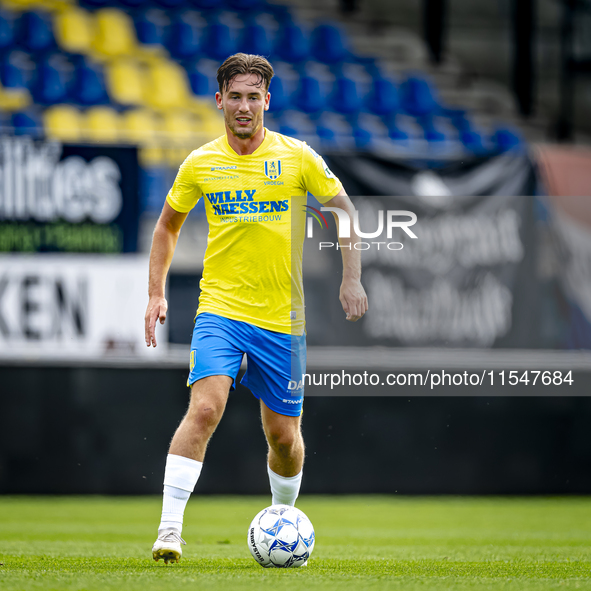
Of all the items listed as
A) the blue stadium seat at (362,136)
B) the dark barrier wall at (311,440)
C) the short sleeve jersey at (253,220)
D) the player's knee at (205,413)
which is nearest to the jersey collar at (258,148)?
the short sleeve jersey at (253,220)

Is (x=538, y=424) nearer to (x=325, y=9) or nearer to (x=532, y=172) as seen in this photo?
(x=532, y=172)

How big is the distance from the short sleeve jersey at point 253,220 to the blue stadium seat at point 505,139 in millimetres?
7265

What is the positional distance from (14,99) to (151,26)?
2.18 metres

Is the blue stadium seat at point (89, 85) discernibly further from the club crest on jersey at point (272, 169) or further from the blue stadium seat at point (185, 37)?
the club crest on jersey at point (272, 169)

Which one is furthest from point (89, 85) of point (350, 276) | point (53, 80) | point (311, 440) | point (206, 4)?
point (350, 276)

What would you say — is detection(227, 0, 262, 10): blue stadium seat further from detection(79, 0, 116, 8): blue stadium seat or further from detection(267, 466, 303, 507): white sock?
detection(267, 466, 303, 507): white sock

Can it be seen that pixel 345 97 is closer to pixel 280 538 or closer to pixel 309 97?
pixel 309 97

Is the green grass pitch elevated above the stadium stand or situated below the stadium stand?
below

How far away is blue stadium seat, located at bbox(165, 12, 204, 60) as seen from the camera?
10.9 m

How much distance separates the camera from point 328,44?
38.1ft

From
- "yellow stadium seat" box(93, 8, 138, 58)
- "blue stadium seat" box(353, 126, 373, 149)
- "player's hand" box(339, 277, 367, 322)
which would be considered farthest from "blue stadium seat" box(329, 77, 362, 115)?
"player's hand" box(339, 277, 367, 322)

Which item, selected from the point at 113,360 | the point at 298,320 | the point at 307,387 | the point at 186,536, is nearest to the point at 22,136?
the point at 113,360

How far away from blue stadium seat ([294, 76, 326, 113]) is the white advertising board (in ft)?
12.1

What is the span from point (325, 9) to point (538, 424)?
6.80m
